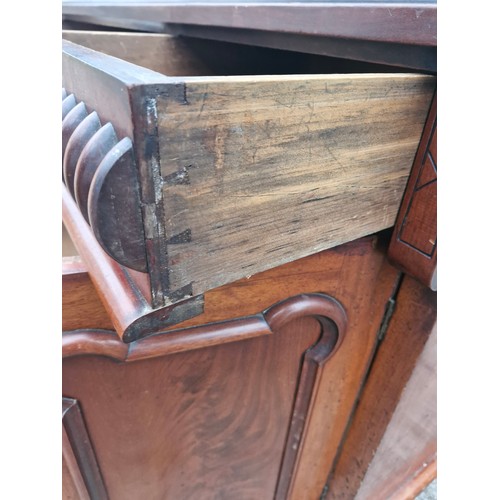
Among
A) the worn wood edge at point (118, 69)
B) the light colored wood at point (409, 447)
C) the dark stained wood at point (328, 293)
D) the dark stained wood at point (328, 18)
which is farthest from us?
the light colored wood at point (409, 447)

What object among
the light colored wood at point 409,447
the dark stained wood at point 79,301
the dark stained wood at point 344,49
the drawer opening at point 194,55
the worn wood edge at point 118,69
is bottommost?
the light colored wood at point 409,447

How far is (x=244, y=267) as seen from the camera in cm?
32

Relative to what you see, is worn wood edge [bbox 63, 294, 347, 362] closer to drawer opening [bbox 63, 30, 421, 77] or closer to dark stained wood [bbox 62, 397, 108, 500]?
dark stained wood [bbox 62, 397, 108, 500]

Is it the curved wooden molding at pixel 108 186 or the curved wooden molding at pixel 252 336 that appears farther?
the curved wooden molding at pixel 252 336

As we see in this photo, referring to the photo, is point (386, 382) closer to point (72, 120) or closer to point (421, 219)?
point (421, 219)

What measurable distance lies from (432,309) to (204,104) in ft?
1.28

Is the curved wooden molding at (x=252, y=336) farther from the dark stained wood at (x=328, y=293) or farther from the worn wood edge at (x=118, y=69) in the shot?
the worn wood edge at (x=118, y=69)

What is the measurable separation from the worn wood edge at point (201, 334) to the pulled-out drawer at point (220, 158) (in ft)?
0.46

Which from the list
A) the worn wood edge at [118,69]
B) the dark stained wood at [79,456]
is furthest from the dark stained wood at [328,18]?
the dark stained wood at [79,456]

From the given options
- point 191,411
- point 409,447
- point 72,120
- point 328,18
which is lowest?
point 409,447

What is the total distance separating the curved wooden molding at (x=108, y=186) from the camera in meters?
0.23

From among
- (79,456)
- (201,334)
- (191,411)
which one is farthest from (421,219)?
(79,456)

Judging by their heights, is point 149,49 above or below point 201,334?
above

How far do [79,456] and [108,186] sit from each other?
0.42m
